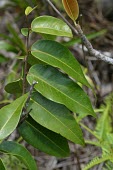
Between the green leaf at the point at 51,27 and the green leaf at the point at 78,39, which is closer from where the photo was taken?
the green leaf at the point at 51,27

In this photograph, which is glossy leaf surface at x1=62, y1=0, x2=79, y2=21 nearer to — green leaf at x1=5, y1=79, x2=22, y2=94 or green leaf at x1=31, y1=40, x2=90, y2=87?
green leaf at x1=31, y1=40, x2=90, y2=87

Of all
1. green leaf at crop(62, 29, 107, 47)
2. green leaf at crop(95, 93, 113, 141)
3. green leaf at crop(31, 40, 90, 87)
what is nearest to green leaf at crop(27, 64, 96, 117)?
green leaf at crop(31, 40, 90, 87)

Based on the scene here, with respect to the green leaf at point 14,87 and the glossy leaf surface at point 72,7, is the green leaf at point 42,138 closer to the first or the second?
the green leaf at point 14,87

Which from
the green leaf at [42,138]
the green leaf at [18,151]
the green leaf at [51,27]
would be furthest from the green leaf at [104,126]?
the green leaf at [51,27]

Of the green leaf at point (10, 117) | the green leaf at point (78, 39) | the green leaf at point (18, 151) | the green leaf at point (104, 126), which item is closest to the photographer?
the green leaf at point (10, 117)

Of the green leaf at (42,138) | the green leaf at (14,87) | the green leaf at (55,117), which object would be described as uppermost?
the green leaf at (14,87)

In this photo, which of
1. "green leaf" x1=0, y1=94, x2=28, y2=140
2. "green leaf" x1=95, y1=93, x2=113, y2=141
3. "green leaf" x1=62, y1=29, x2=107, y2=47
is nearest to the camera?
"green leaf" x1=0, y1=94, x2=28, y2=140

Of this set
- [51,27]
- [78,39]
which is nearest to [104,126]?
[51,27]
